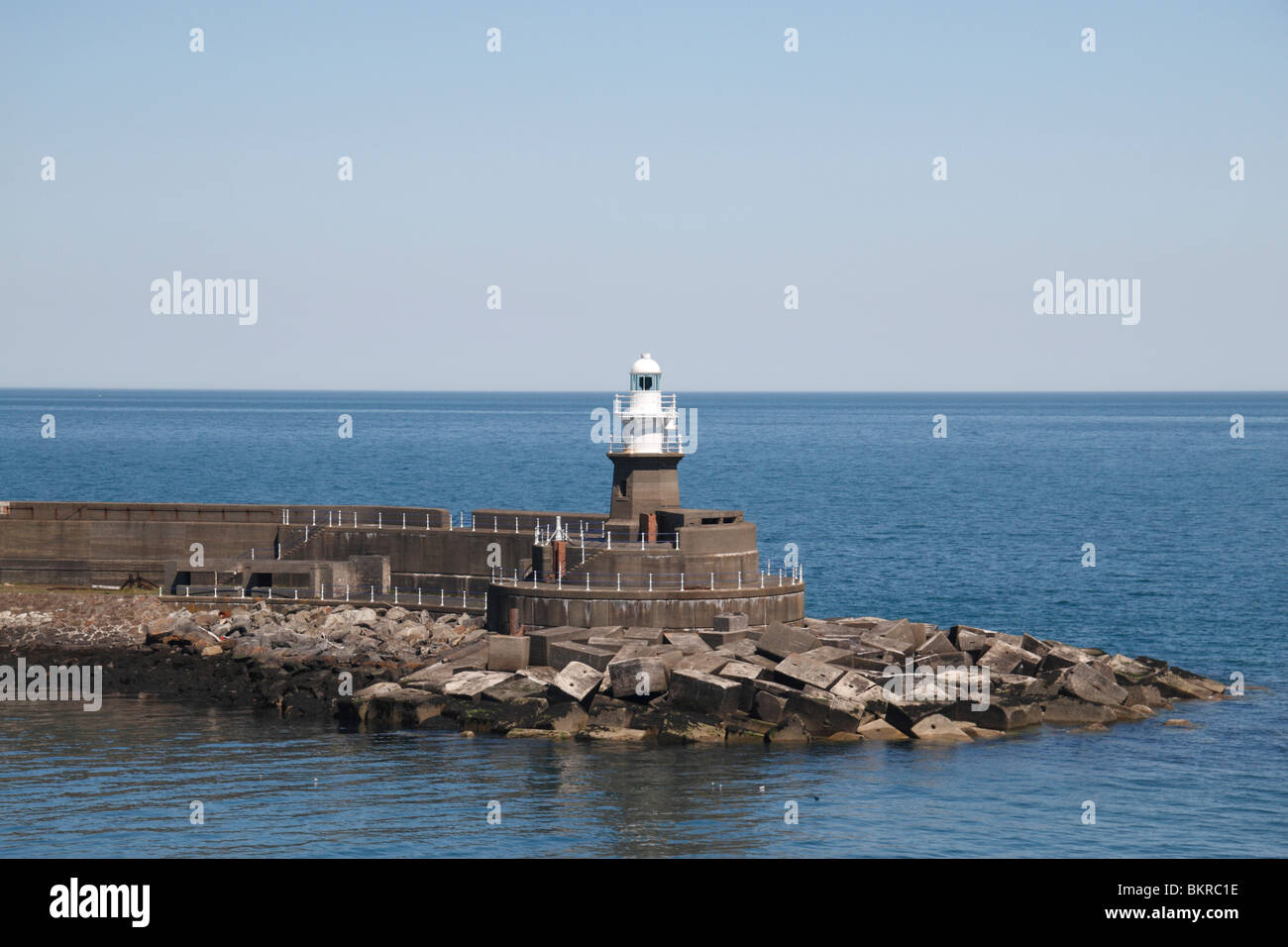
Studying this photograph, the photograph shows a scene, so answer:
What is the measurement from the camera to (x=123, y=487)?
110250 millimetres

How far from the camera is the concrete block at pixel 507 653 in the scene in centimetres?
3950

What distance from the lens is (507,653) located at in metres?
39.5

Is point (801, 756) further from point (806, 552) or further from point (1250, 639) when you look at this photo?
point (806, 552)

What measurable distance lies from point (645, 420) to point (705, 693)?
10828mm

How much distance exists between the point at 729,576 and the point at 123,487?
3107 inches

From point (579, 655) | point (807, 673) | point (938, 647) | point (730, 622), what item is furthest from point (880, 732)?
point (579, 655)

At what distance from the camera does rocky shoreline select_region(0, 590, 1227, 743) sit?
36281 mm

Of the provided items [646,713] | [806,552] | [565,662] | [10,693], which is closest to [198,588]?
[10,693]

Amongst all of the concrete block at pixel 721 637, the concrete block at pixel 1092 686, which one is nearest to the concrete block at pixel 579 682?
the concrete block at pixel 721 637

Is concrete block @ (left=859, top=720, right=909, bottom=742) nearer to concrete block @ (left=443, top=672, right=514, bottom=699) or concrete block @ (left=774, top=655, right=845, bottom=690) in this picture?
concrete block @ (left=774, top=655, right=845, bottom=690)

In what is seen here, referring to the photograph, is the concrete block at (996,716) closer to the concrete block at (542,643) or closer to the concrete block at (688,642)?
the concrete block at (688,642)

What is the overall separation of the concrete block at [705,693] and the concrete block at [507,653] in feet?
15.5

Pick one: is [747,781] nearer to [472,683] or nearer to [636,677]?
[636,677]

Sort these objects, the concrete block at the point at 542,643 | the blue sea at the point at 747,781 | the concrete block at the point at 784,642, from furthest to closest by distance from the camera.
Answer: the concrete block at the point at 542,643
the concrete block at the point at 784,642
the blue sea at the point at 747,781
